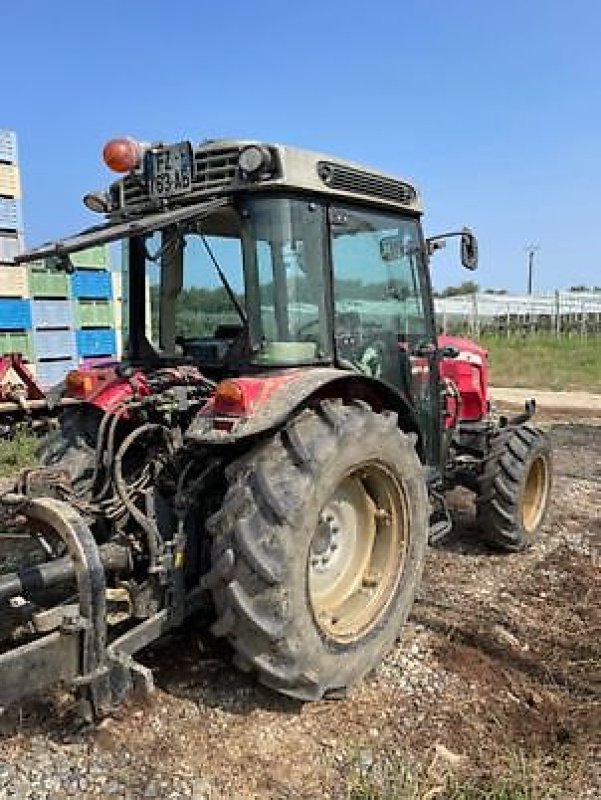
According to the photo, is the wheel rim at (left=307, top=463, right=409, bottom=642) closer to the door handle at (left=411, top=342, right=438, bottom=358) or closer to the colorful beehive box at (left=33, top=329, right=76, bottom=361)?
the door handle at (left=411, top=342, right=438, bottom=358)

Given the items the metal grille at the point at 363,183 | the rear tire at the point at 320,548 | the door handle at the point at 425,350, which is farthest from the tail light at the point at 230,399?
the door handle at the point at 425,350

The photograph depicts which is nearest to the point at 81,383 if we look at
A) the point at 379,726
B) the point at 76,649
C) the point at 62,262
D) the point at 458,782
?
the point at 62,262

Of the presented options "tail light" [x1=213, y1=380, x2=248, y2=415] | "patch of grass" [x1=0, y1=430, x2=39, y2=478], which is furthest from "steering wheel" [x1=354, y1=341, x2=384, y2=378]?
"patch of grass" [x1=0, y1=430, x2=39, y2=478]

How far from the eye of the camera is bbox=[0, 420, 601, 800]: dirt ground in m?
2.74

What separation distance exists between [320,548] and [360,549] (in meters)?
0.25

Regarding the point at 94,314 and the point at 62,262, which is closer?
the point at 62,262

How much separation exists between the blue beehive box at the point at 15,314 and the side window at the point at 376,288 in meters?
5.49

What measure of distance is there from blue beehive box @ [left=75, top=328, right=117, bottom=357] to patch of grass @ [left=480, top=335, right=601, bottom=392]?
30.5ft

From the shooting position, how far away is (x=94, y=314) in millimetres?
9719

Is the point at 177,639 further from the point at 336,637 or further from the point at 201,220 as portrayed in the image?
the point at 201,220

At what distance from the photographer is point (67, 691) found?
3158 millimetres

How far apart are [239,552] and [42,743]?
95 centimetres

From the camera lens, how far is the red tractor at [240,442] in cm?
298

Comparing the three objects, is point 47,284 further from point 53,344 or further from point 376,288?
point 376,288
